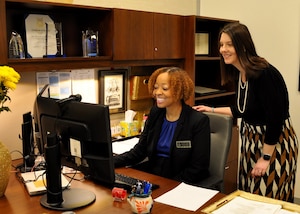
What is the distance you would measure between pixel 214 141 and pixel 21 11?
149 cm

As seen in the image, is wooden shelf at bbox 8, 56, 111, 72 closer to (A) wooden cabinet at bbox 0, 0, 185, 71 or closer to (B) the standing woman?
(A) wooden cabinet at bbox 0, 0, 185, 71

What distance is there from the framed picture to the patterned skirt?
1.11 m

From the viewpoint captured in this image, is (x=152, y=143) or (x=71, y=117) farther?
(x=152, y=143)

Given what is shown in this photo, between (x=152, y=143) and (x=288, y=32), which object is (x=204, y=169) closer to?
(x=152, y=143)

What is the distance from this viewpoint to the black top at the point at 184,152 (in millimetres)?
2141

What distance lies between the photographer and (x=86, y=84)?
9.23 feet

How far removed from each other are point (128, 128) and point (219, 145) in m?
0.93

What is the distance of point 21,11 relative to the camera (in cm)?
231

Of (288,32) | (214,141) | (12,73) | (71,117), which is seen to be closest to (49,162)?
(71,117)

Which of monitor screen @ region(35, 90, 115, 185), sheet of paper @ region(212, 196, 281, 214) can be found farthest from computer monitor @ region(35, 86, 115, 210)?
sheet of paper @ region(212, 196, 281, 214)

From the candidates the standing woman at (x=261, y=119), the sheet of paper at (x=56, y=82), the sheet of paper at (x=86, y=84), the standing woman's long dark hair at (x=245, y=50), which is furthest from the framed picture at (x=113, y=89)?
the standing woman's long dark hair at (x=245, y=50)

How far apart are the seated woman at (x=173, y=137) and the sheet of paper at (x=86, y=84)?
2.30 feet

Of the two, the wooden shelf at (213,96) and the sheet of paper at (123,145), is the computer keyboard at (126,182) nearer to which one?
the sheet of paper at (123,145)

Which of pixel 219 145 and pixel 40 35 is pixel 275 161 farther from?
pixel 40 35
